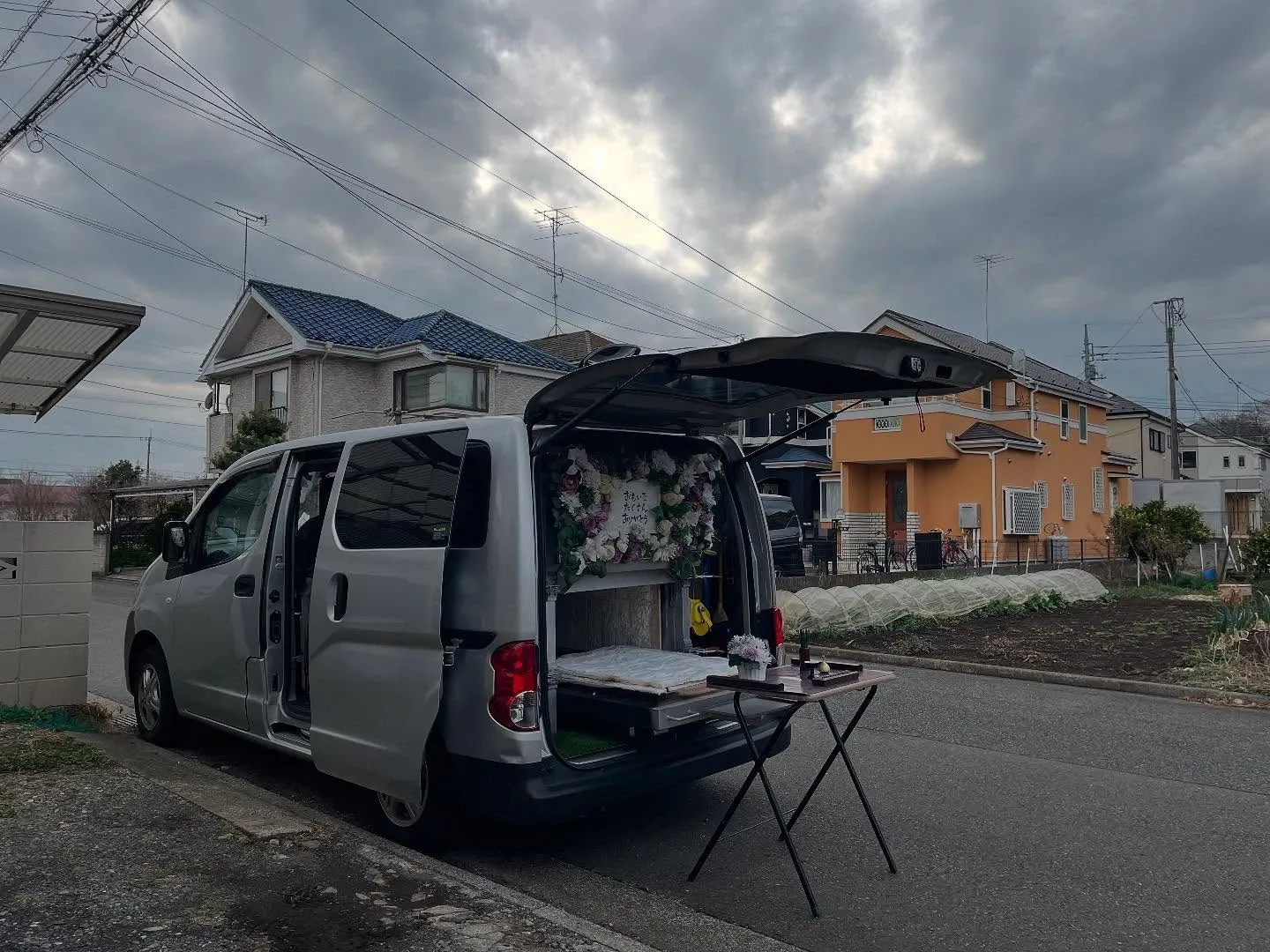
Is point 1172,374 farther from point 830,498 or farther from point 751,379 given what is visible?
point 751,379

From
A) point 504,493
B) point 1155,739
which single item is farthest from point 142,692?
point 1155,739

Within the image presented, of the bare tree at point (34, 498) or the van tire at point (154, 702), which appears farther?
the bare tree at point (34, 498)

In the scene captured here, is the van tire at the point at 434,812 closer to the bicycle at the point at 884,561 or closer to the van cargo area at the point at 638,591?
the van cargo area at the point at 638,591

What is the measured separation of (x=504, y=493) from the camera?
14.2ft

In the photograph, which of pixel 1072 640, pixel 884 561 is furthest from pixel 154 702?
pixel 884 561

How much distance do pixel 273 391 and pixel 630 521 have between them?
94.0ft

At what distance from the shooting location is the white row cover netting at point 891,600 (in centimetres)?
1291

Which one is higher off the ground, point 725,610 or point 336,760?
point 725,610

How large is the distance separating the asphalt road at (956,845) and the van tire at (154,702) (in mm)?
233

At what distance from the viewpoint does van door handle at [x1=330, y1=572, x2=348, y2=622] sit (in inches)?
192

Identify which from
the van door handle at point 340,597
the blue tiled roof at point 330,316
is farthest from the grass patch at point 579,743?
the blue tiled roof at point 330,316

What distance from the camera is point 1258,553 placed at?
17.3m

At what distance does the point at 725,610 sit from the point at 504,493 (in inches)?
77.6

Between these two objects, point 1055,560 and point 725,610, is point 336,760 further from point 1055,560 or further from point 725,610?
point 1055,560
